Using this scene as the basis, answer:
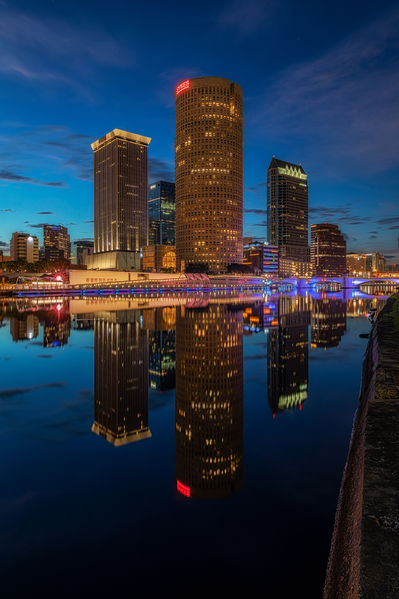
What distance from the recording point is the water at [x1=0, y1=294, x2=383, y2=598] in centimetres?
584

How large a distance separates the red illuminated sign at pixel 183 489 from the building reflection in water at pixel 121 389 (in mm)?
3030

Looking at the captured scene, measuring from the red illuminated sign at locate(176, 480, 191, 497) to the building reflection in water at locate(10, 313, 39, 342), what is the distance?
26569mm

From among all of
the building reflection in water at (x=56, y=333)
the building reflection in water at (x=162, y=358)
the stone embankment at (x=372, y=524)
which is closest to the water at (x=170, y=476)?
the building reflection in water at (x=162, y=358)

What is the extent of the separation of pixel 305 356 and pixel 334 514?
1781 cm

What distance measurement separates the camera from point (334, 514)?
7.34 m

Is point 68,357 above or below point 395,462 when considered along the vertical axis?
below

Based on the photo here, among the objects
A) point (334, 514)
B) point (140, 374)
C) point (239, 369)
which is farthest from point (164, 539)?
point (239, 369)

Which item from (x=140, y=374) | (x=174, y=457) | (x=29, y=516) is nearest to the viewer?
(x=29, y=516)

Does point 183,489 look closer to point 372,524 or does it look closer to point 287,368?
point 372,524

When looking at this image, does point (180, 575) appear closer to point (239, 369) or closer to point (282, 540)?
point (282, 540)

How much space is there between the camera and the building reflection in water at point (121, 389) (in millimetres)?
12141

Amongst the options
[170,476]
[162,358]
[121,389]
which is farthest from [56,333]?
[170,476]

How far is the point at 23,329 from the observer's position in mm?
38062

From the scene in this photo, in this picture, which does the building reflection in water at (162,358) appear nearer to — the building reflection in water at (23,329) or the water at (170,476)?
the water at (170,476)
